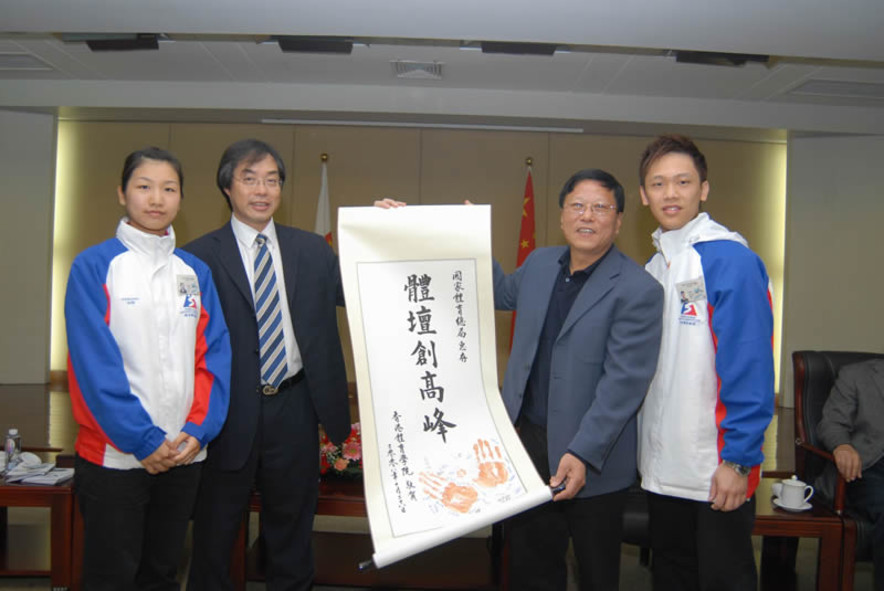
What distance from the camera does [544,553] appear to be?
1.80m

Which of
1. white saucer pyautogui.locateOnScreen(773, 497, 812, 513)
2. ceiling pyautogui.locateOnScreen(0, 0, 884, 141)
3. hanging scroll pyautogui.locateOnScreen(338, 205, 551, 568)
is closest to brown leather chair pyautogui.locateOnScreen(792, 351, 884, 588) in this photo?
white saucer pyautogui.locateOnScreen(773, 497, 812, 513)

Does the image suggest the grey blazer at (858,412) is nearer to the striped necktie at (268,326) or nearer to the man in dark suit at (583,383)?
the man in dark suit at (583,383)

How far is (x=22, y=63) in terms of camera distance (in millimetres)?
5676

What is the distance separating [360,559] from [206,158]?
17.5 feet

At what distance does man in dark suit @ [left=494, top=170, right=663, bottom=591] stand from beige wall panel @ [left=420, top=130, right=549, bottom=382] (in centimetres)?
498

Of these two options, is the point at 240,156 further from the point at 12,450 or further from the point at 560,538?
the point at 12,450

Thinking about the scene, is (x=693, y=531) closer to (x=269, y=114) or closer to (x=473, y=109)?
(x=473, y=109)

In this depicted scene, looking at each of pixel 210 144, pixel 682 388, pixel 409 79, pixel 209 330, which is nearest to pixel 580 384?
pixel 682 388

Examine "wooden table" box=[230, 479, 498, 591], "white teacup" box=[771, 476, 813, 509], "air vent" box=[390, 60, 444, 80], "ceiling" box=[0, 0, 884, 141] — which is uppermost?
"air vent" box=[390, 60, 444, 80]

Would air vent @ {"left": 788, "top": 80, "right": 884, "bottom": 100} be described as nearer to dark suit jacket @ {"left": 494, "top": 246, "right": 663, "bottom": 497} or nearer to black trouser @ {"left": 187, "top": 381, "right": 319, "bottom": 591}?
dark suit jacket @ {"left": 494, "top": 246, "right": 663, "bottom": 497}

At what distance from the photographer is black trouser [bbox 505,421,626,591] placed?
1.71 metres

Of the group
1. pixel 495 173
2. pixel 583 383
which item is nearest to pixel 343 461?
pixel 583 383

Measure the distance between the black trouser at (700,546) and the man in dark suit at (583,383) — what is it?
17 cm

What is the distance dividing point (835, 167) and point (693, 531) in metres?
6.38
